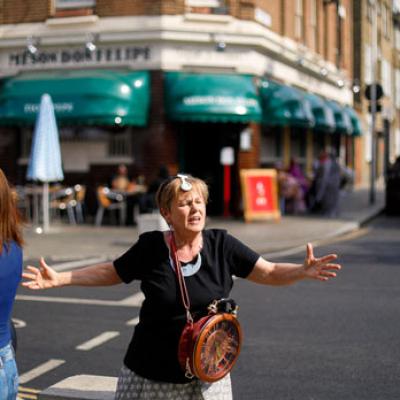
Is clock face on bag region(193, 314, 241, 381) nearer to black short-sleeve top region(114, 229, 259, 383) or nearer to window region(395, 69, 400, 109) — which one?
black short-sleeve top region(114, 229, 259, 383)

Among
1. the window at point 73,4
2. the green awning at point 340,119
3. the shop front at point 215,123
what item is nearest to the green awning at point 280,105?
the shop front at point 215,123

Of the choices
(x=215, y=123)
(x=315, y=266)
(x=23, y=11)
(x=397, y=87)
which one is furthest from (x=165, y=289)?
(x=397, y=87)

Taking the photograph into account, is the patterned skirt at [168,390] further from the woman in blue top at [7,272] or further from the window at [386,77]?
the window at [386,77]

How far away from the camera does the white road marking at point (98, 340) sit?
6.16 m

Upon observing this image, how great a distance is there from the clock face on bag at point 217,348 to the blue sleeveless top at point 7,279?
2.53 ft

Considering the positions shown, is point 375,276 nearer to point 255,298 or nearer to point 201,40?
point 255,298

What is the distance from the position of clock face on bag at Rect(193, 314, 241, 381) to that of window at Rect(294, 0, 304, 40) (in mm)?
19853

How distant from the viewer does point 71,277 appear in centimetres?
338

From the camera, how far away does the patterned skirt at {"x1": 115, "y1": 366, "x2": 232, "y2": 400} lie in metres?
3.14

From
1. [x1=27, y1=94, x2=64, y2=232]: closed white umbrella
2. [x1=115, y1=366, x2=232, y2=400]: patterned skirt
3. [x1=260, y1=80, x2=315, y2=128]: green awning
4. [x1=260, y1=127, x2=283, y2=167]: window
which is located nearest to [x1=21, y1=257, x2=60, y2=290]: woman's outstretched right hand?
[x1=115, y1=366, x2=232, y2=400]: patterned skirt

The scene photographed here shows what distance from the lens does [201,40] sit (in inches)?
691

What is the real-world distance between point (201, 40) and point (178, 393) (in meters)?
15.1

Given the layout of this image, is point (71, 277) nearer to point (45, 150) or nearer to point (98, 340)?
point (98, 340)

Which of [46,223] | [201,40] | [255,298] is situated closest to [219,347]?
[255,298]
